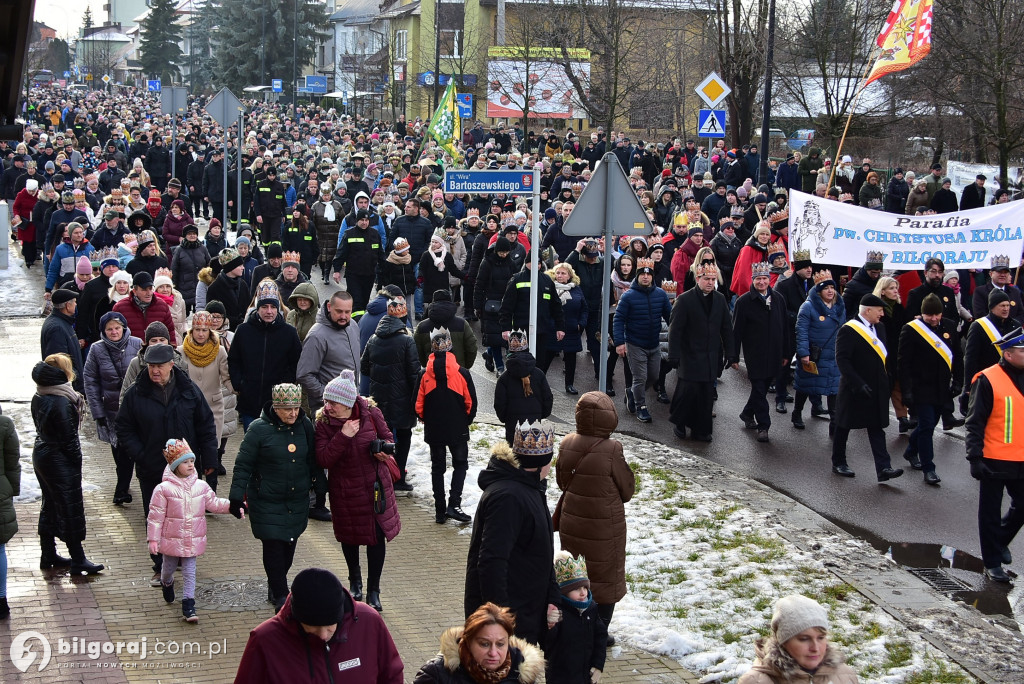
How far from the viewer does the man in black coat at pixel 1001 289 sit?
1384 cm

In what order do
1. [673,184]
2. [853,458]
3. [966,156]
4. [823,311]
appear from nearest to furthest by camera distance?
[853,458], [823,311], [673,184], [966,156]

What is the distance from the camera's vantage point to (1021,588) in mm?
9055

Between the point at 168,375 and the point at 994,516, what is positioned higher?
the point at 168,375

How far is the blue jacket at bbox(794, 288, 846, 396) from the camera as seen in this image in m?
13.2

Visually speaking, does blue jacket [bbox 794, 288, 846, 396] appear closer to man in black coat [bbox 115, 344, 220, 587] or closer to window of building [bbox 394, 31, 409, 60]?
man in black coat [bbox 115, 344, 220, 587]

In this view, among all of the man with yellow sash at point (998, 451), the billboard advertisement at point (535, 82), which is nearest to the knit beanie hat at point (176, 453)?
the man with yellow sash at point (998, 451)

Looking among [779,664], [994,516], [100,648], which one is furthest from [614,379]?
[779,664]

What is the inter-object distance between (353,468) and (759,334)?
663 cm

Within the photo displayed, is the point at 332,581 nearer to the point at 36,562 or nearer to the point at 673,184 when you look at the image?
the point at 36,562

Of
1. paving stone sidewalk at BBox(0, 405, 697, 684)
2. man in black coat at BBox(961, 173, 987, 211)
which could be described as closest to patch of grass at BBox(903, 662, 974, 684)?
paving stone sidewalk at BBox(0, 405, 697, 684)

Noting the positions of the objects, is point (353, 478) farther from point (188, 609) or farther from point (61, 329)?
point (61, 329)

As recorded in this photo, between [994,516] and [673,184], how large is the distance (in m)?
16.8

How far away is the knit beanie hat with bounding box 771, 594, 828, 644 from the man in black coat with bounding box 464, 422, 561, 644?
5.25 feet

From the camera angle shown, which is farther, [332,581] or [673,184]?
[673,184]
